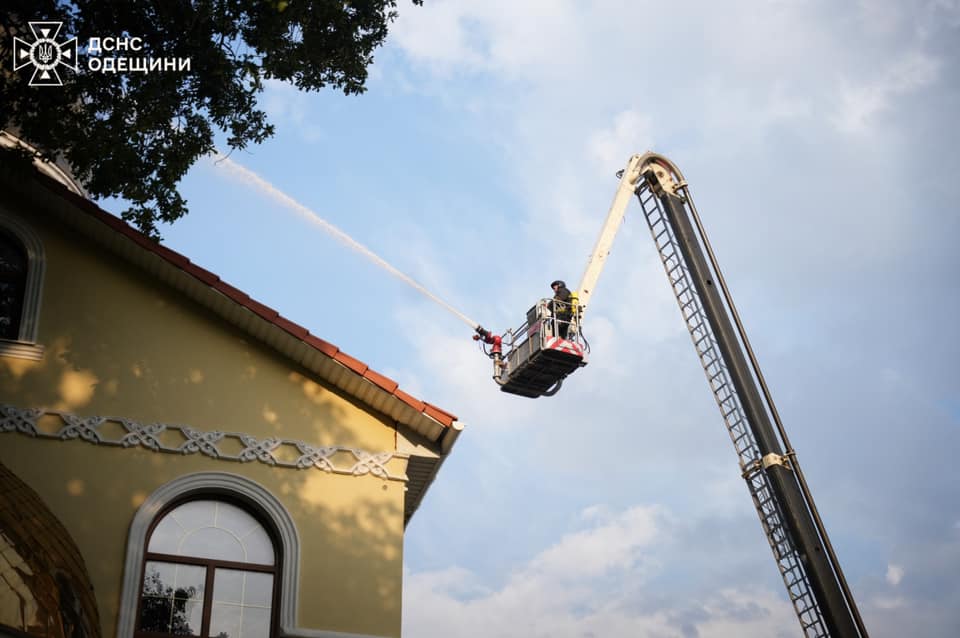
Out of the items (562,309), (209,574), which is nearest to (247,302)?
(209,574)

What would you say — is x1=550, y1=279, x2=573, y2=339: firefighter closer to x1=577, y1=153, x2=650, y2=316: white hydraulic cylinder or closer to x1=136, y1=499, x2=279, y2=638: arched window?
x1=577, y1=153, x2=650, y2=316: white hydraulic cylinder

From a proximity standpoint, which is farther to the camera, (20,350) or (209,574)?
(20,350)

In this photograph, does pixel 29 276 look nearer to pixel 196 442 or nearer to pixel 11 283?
pixel 11 283

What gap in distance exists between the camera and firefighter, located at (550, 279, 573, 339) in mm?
22844

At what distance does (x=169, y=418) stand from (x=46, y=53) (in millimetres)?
4949

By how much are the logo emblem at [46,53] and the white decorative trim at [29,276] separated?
2016mm

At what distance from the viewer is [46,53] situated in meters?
13.4

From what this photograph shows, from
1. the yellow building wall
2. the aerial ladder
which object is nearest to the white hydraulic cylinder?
the aerial ladder

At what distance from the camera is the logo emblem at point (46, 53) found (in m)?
13.2

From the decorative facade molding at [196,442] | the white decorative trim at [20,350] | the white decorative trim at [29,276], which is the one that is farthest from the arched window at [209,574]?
the white decorative trim at [29,276]

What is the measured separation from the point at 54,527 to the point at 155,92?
577 cm

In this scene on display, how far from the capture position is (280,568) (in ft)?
42.5

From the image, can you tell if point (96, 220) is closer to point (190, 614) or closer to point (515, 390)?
point (190, 614)

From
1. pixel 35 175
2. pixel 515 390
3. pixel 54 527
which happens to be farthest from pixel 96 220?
pixel 515 390
